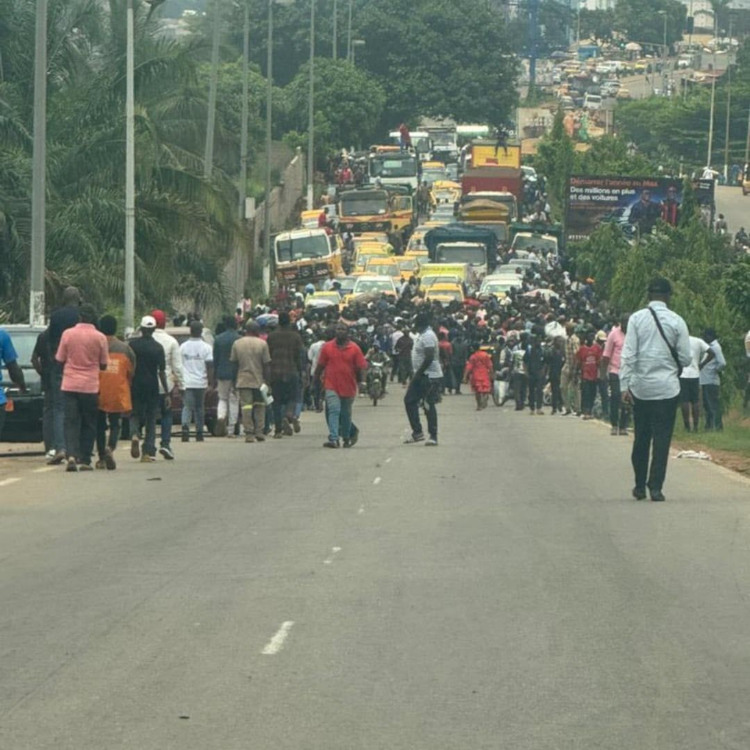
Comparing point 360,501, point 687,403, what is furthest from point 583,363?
point 360,501

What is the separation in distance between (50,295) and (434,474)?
13875 millimetres

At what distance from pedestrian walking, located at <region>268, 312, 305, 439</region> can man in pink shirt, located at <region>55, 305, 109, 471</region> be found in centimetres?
667

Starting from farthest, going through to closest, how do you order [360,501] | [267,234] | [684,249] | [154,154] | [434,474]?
1. [267,234]
2. [684,249]
3. [154,154]
4. [434,474]
5. [360,501]

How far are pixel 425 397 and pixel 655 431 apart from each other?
29.1ft

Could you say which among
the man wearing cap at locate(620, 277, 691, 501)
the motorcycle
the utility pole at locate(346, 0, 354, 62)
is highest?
the utility pole at locate(346, 0, 354, 62)

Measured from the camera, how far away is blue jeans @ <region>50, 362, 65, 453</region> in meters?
20.4

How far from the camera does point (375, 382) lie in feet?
130

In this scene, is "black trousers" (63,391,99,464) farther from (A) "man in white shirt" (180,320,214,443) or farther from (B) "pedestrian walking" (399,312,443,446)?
(B) "pedestrian walking" (399,312,443,446)

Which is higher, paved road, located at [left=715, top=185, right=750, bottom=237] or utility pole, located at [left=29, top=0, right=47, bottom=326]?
utility pole, located at [left=29, top=0, right=47, bottom=326]

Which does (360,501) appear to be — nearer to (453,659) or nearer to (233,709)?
(453,659)

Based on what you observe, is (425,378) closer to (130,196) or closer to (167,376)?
(167,376)

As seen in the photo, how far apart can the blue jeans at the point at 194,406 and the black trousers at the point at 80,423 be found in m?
5.40

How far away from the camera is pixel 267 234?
213 feet

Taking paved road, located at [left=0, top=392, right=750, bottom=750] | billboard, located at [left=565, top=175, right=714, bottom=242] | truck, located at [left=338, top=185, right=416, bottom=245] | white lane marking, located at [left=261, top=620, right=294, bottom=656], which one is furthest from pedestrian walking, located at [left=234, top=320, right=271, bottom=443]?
truck, located at [left=338, top=185, right=416, bottom=245]
